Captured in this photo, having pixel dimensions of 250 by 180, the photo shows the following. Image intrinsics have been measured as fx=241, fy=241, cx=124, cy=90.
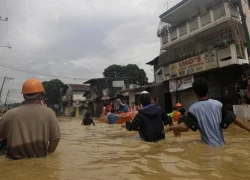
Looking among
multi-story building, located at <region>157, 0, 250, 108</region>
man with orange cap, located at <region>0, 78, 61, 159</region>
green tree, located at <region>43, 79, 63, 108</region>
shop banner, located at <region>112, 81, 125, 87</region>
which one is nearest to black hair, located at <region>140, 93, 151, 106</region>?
man with orange cap, located at <region>0, 78, 61, 159</region>

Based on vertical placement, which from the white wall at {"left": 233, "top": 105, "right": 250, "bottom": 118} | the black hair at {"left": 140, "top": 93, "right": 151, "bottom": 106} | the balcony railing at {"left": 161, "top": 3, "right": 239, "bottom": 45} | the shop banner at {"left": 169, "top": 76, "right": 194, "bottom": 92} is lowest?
the white wall at {"left": 233, "top": 105, "right": 250, "bottom": 118}

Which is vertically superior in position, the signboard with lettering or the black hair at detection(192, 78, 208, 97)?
the signboard with lettering

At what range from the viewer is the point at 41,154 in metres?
3.15

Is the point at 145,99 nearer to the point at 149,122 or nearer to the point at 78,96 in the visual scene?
the point at 149,122

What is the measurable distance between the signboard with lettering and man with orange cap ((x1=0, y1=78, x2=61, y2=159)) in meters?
13.3

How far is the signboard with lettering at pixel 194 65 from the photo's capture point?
14836mm

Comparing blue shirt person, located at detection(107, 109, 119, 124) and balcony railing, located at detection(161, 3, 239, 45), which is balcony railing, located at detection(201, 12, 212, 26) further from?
blue shirt person, located at detection(107, 109, 119, 124)

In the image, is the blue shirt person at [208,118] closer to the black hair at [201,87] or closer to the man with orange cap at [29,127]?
the black hair at [201,87]

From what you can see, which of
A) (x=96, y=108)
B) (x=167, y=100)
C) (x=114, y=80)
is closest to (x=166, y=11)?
Answer: (x=167, y=100)

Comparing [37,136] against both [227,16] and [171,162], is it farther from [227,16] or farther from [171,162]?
[227,16]

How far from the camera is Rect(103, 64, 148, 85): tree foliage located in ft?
141

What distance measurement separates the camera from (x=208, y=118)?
3232 mm

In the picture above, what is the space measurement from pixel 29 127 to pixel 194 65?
47.3 feet

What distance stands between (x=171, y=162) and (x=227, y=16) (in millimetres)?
13616
